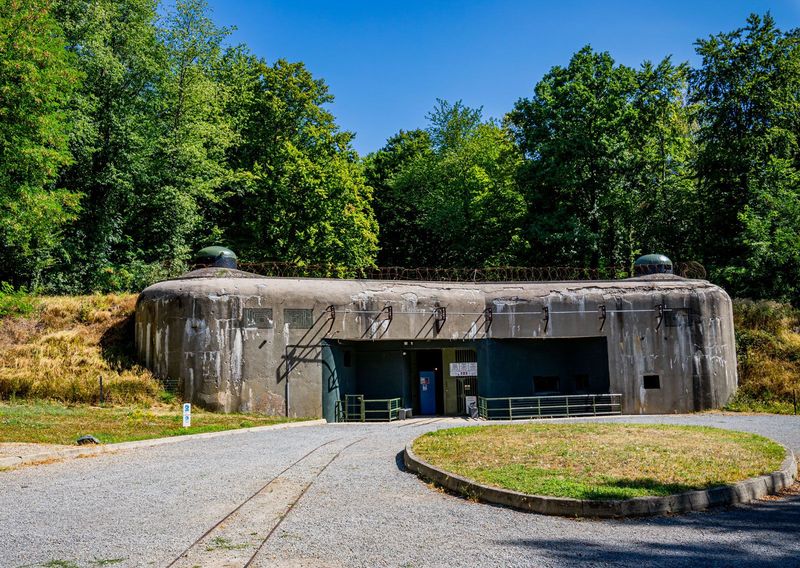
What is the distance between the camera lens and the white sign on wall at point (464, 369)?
25625 mm

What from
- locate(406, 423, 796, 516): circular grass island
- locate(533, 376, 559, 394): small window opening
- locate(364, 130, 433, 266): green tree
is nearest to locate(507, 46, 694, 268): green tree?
locate(533, 376, 559, 394): small window opening

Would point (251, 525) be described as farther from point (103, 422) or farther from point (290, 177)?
point (290, 177)

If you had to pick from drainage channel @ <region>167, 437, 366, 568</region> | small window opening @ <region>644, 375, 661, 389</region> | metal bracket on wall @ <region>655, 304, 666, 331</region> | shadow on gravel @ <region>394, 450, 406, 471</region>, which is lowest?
shadow on gravel @ <region>394, 450, 406, 471</region>

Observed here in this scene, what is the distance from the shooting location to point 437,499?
29.4ft

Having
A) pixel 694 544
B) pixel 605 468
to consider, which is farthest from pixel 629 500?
pixel 605 468

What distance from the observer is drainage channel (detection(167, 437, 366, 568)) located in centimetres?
611

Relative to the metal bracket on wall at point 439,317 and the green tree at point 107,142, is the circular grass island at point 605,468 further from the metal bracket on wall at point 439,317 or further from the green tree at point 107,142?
the green tree at point 107,142

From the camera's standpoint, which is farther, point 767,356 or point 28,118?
point 767,356

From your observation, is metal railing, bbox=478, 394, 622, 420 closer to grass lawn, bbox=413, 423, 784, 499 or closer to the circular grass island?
grass lawn, bbox=413, 423, 784, 499

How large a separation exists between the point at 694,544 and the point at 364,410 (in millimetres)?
18184

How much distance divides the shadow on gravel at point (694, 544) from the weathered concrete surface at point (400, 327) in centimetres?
1635

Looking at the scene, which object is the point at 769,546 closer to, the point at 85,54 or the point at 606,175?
the point at 606,175

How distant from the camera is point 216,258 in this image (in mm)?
25828

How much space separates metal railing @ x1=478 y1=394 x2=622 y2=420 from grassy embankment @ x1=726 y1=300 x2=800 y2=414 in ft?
15.1
